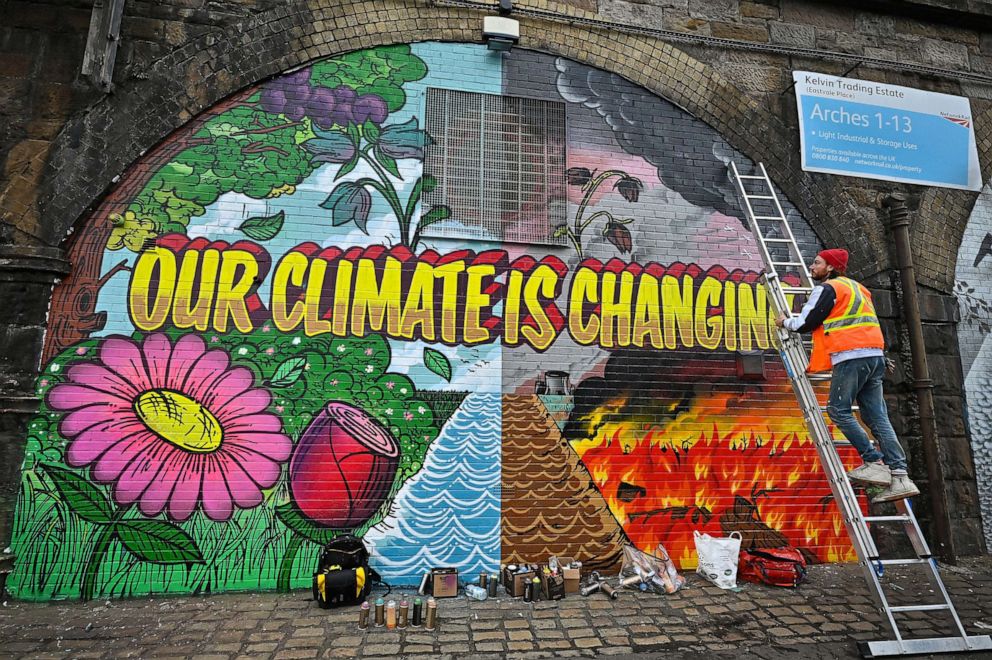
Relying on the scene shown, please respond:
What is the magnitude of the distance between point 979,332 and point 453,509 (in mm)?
6919

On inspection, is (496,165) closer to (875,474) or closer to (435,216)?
(435,216)

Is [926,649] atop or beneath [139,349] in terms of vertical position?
beneath

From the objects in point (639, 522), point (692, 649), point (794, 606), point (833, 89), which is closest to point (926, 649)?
point (794, 606)

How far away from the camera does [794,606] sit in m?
4.65

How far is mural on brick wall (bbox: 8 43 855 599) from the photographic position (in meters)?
4.89

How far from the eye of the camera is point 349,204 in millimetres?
5582

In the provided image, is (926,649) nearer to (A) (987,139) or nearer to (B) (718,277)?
(B) (718,277)

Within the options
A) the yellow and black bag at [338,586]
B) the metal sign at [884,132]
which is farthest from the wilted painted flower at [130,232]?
the metal sign at [884,132]

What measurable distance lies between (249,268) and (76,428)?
2105 mm

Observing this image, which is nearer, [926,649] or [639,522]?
[926,649]

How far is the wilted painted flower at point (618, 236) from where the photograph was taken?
19.6 feet

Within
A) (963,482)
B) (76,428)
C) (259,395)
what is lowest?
(963,482)

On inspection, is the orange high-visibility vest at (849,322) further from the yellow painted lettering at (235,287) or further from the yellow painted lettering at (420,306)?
the yellow painted lettering at (235,287)

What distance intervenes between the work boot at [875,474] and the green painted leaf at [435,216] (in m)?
4.43
